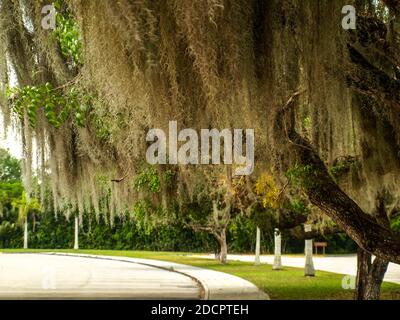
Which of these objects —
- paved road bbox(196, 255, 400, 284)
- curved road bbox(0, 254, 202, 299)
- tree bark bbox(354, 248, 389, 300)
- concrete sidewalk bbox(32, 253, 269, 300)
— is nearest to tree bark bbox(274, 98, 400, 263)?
tree bark bbox(354, 248, 389, 300)

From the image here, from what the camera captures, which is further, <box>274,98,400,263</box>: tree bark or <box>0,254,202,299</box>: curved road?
<box>0,254,202,299</box>: curved road

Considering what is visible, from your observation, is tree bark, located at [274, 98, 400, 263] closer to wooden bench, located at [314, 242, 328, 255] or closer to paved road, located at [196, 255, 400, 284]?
paved road, located at [196, 255, 400, 284]

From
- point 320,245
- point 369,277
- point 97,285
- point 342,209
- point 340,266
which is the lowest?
point 320,245

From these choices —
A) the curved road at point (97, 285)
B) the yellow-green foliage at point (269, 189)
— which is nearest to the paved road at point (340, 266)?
the curved road at point (97, 285)

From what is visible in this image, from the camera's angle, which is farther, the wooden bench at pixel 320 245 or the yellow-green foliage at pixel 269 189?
the wooden bench at pixel 320 245

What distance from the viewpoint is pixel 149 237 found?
36.4 meters

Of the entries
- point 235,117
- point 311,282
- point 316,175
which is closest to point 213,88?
point 235,117

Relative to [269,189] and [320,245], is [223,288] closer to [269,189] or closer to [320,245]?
[269,189]

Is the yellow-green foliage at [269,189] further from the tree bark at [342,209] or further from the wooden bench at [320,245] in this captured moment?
the wooden bench at [320,245]

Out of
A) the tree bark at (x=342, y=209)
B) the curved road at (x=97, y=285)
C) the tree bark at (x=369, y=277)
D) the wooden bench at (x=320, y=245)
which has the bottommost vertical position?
the wooden bench at (x=320, y=245)

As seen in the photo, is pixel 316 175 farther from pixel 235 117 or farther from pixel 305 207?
pixel 305 207

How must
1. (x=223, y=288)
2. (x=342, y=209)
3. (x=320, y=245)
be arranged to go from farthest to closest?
(x=320, y=245) < (x=223, y=288) < (x=342, y=209)

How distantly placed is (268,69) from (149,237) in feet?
109

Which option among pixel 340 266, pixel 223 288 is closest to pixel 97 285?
pixel 223 288
